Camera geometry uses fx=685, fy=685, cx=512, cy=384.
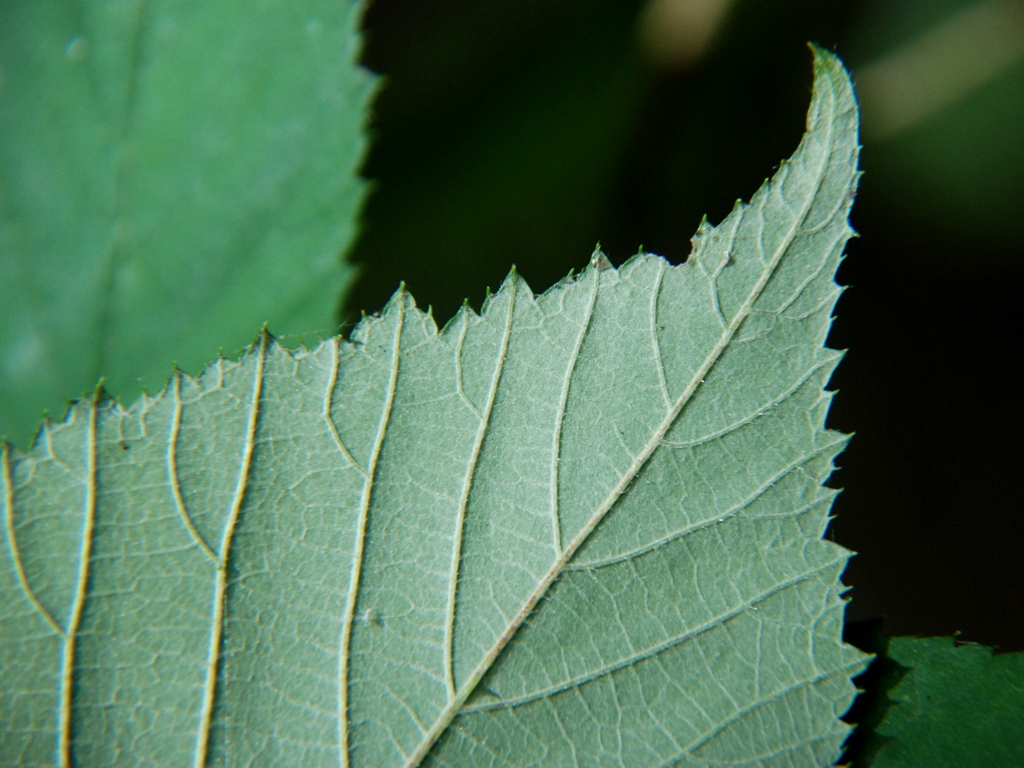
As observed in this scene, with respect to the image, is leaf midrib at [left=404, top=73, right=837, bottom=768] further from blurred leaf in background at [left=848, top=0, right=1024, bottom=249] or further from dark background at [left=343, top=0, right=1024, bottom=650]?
blurred leaf in background at [left=848, top=0, right=1024, bottom=249]

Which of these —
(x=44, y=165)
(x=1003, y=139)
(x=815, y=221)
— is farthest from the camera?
(x=1003, y=139)

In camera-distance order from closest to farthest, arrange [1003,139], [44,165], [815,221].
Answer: [815,221] → [44,165] → [1003,139]

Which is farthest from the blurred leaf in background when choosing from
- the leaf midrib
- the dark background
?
the leaf midrib

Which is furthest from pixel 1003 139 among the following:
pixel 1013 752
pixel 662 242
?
pixel 1013 752

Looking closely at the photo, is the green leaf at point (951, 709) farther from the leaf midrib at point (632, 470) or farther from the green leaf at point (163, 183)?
the green leaf at point (163, 183)

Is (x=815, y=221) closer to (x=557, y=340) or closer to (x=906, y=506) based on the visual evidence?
(x=557, y=340)

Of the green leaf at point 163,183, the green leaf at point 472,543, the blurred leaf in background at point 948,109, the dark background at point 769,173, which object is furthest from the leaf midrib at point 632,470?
the blurred leaf in background at point 948,109
